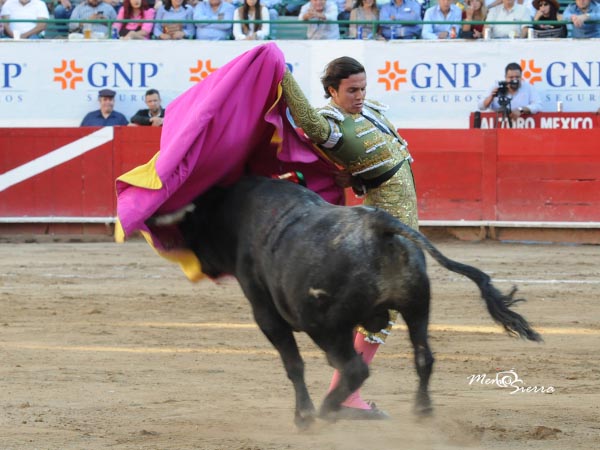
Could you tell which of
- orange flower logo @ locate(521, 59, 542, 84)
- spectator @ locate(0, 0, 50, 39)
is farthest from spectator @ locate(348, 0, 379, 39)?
spectator @ locate(0, 0, 50, 39)

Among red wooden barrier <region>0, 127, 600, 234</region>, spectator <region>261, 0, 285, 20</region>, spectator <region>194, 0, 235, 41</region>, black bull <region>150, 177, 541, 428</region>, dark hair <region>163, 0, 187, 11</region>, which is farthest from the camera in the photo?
spectator <region>261, 0, 285, 20</region>

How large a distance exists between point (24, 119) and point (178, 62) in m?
1.69

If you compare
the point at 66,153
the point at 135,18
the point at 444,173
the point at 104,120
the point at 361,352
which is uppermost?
the point at 135,18

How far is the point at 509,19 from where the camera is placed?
36.7 feet

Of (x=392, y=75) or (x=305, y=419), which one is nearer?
(x=305, y=419)

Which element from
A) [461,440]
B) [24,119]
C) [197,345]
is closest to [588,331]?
[197,345]

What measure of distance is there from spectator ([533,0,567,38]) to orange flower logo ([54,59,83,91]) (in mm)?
4566

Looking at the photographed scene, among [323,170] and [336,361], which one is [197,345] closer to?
[323,170]

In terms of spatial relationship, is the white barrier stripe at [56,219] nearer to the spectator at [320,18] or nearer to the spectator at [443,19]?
the spectator at [320,18]

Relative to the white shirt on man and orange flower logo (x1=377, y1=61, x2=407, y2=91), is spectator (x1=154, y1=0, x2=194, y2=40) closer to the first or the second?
the white shirt on man

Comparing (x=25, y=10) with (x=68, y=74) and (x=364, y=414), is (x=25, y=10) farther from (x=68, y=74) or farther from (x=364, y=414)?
(x=364, y=414)

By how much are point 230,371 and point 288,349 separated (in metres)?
1.25

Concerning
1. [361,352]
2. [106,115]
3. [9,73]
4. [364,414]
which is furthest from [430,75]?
[364,414]

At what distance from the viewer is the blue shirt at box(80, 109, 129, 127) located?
11250mm
